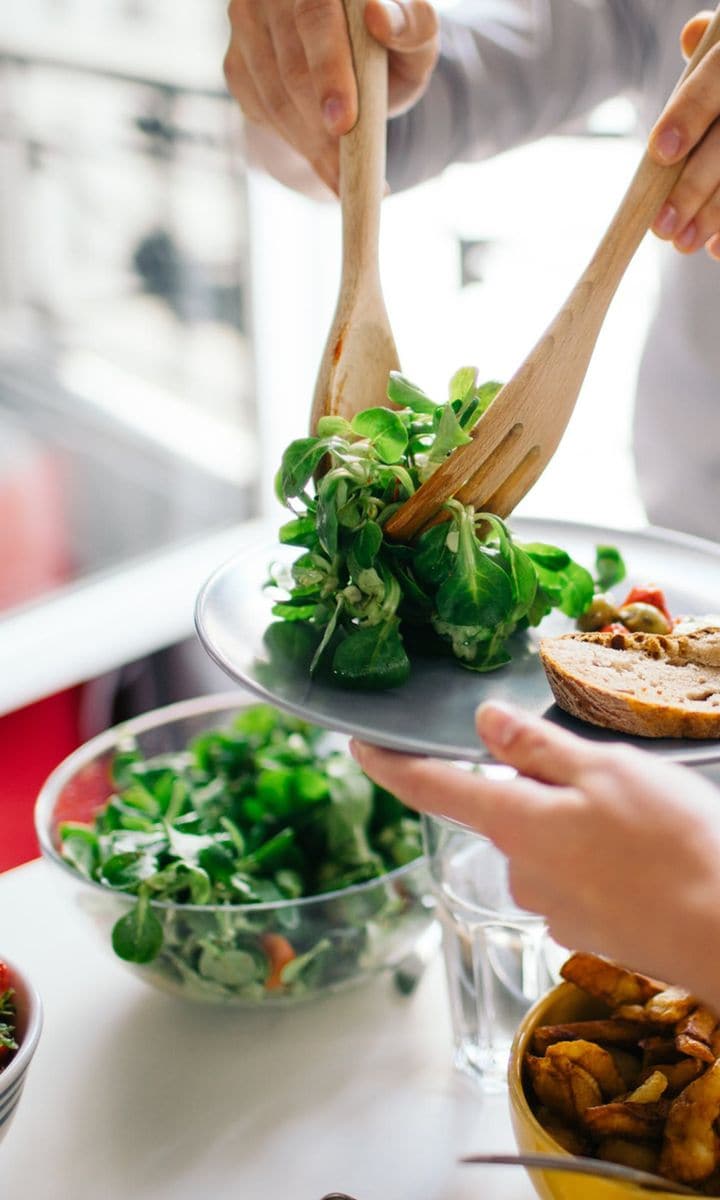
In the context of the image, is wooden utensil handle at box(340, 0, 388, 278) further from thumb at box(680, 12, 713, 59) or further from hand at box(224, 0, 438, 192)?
thumb at box(680, 12, 713, 59)

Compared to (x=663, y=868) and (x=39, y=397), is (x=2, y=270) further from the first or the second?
(x=663, y=868)

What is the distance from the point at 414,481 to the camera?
0.73 m

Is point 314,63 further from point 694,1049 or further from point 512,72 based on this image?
point 694,1049

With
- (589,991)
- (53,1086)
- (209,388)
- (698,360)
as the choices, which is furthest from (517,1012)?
(209,388)

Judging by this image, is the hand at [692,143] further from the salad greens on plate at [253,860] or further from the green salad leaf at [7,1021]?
the green salad leaf at [7,1021]

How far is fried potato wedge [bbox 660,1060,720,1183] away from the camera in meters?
0.58

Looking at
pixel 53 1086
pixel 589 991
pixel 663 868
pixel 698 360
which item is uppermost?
pixel 698 360

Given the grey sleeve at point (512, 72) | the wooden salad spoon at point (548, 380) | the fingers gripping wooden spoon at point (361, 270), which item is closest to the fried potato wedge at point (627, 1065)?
the wooden salad spoon at point (548, 380)

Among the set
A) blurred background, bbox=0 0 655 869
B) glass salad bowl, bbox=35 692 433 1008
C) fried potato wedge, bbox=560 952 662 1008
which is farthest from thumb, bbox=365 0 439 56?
blurred background, bbox=0 0 655 869

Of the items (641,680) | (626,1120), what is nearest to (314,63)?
(641,680)

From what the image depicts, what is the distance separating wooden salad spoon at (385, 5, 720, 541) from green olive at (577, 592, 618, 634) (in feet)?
0.38

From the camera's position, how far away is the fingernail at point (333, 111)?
2.79 ft

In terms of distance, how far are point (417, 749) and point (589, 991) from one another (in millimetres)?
209

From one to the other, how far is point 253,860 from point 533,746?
42cm
